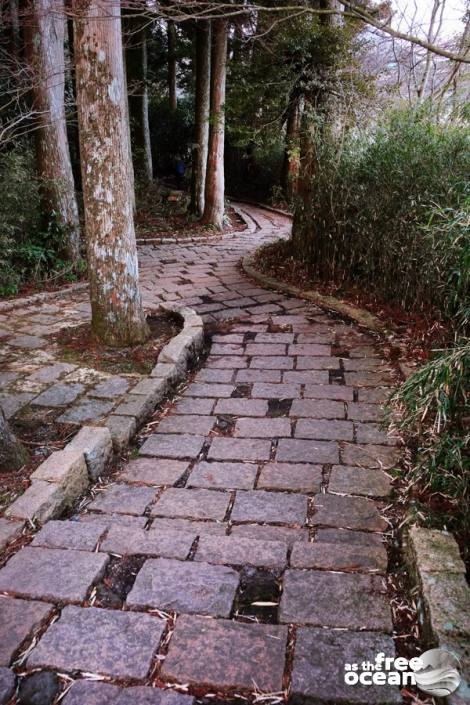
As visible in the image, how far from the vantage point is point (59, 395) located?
3.43 meters

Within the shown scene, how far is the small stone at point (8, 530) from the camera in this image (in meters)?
2.04

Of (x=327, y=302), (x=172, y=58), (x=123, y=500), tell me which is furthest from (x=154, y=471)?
(x=172, y=58)

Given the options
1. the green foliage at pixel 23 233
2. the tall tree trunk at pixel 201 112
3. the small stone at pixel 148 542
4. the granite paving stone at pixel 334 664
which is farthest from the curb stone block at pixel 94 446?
the tall tree trunk at pixel 201 112

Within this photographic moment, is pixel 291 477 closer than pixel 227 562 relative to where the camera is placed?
No

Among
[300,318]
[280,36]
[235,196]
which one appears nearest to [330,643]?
[300,318]

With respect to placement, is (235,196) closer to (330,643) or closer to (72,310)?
(72,310)

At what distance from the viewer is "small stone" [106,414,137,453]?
2898 millimetres

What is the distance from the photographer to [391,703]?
1411 millimetres

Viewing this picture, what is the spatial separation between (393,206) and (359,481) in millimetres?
3062

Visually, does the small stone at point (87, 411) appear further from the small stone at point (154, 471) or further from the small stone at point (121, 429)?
the small stone at point (154, 471)

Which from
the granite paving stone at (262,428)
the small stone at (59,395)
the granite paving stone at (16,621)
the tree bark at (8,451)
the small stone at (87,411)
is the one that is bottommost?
the granite paving stone at (262,428)

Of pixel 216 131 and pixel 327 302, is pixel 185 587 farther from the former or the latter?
pixel 216 131

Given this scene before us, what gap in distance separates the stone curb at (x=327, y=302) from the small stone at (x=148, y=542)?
2.92 m

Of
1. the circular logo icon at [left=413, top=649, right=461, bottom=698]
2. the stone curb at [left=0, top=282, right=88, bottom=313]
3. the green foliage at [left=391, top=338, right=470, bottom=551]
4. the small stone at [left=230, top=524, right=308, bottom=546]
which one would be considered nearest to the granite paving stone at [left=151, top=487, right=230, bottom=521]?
the small stone at [left=230, top=524, right=308, bottom=546]
